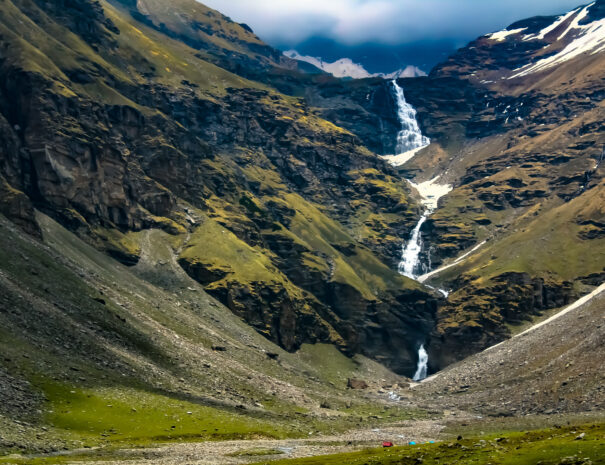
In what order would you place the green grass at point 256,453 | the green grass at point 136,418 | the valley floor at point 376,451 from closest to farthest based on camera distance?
the valley floor at point 376,451 < the green grass at point 256,453 < the green grass at point 136,418

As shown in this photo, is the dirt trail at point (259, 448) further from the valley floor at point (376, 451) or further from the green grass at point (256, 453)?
the green grass at point (256, 453)

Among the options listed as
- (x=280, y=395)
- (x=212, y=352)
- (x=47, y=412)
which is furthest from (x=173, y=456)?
(x=212, y=352)

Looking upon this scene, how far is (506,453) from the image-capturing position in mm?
67812

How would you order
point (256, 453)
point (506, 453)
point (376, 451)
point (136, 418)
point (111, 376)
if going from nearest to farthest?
1. point (506, 453)
2. point (376, 451)
3. point (256, 453)
4. point (136, 418)
5. point (111, 376)

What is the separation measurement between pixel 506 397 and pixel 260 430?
93.5 metres

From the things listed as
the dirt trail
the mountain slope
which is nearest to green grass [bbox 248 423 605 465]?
the dirt trail

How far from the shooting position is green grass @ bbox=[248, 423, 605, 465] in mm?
61294

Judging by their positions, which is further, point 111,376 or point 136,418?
point 111,376

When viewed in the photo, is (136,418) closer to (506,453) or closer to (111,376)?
(111,376)

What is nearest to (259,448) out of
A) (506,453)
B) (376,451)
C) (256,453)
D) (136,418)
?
(256,453)

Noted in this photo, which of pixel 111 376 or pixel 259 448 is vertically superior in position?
pixel 111 376

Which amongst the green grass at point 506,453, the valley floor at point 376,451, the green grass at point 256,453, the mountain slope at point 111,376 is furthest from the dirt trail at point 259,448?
the green grass at point 506,453

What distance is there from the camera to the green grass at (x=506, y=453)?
6129 cm

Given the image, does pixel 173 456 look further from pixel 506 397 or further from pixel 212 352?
pixel 506 397
